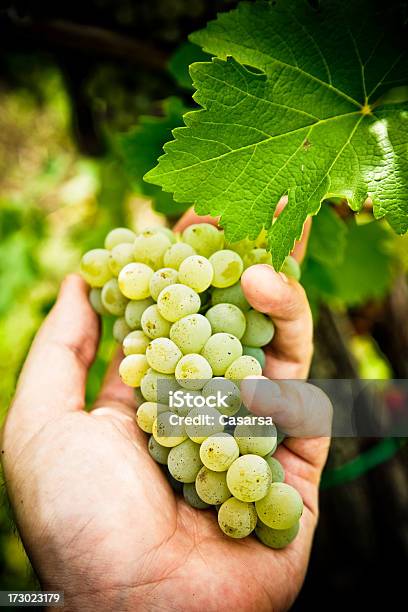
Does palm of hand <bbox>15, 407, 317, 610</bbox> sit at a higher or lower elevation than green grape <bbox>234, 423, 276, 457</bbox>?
lower

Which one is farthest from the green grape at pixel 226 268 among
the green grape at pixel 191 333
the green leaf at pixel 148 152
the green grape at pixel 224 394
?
the green leaf at pixel 148 152

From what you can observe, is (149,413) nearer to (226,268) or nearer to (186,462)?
(186,462)

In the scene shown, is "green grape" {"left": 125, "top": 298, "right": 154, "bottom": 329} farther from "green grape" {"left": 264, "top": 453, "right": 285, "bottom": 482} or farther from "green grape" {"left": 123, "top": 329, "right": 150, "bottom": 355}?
"green grape" {"left": 264, "top": 453, "right": 285, "bottom": 482}

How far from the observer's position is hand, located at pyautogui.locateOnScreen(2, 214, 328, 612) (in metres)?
0.96

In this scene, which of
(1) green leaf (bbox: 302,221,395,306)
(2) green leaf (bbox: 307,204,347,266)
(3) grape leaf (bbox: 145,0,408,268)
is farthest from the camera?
(1) green leaf (bbox: 302,221,395,306)

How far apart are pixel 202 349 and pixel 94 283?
372 mm

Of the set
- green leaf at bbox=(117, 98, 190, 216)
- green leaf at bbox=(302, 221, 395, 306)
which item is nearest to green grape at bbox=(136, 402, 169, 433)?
green leaf at bbox=(117, 98, 190, 216)

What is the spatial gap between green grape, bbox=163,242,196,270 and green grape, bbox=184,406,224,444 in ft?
1.03

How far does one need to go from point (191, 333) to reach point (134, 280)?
0.19 meters

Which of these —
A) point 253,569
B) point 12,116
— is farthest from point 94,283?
point 12,116

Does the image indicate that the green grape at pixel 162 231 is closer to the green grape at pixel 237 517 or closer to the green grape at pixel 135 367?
the green grape at pixel 135 367

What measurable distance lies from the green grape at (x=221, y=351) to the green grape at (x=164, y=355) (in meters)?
0.06

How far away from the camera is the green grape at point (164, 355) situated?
Result: 97cm

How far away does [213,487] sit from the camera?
3.03 feet
